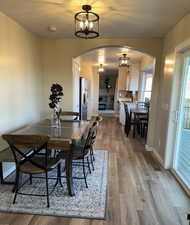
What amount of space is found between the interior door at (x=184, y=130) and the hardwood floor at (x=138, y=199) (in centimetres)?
24

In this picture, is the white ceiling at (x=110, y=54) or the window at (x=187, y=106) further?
the white ceiling at (x=110, y=54)

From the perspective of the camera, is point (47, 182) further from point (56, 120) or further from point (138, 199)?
point (138, 199)

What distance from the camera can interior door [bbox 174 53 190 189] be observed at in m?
2.66

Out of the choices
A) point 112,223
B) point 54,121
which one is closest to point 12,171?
point 54,121

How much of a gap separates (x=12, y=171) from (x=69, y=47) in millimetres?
2953

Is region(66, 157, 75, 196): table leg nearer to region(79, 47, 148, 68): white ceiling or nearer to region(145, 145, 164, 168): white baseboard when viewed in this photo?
region(145, 145, 164, 168): white baseboard

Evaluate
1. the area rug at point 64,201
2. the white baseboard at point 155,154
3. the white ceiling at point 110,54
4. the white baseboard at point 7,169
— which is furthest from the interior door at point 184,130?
the white baseboard at point 7,169

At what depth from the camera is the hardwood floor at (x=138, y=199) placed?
1838 mm

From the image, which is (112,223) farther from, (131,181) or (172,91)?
(172,91)

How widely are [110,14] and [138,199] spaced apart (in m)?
2.81

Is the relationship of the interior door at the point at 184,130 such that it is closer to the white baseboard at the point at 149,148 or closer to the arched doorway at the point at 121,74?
the white baseboard at the point at 149,148

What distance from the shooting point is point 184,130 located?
2.79 metres

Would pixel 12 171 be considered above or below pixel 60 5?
below

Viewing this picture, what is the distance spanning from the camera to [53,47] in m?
3.98
